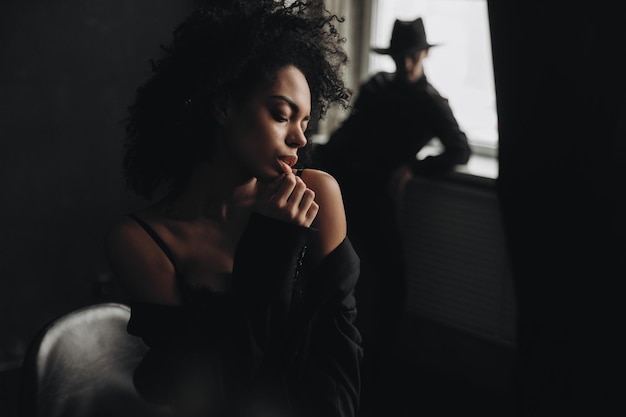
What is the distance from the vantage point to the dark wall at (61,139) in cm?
281

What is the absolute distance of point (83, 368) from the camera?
124 cm

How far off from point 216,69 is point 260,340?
0.94 feet

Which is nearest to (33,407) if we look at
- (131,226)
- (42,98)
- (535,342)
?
(131,226)

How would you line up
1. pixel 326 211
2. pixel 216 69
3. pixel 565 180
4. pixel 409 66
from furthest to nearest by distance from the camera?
1. pixel 409 66
2. pixel 565 180
3. pixel 326 211
4. pixel 216 69

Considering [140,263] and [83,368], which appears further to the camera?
[83,368]

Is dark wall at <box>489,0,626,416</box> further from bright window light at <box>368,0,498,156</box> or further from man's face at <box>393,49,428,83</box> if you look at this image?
bright window light at <box>368,0,498,156</box>

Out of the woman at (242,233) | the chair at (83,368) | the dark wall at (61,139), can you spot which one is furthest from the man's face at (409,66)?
the woman at (242,233)

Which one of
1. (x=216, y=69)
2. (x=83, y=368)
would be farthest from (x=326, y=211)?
(x=83, y=368)

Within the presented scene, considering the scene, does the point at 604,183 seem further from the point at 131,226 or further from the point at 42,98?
the point at 42,98

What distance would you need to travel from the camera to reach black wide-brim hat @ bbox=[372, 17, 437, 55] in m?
2.90

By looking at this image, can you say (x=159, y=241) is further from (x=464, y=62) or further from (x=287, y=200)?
(x=464, y=62)

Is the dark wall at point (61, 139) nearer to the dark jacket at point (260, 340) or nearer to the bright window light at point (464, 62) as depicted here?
the bright window light at point (464, 62)

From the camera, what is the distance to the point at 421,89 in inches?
114

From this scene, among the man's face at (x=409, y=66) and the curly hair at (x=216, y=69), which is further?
the man's face at (x=409, y=66)
